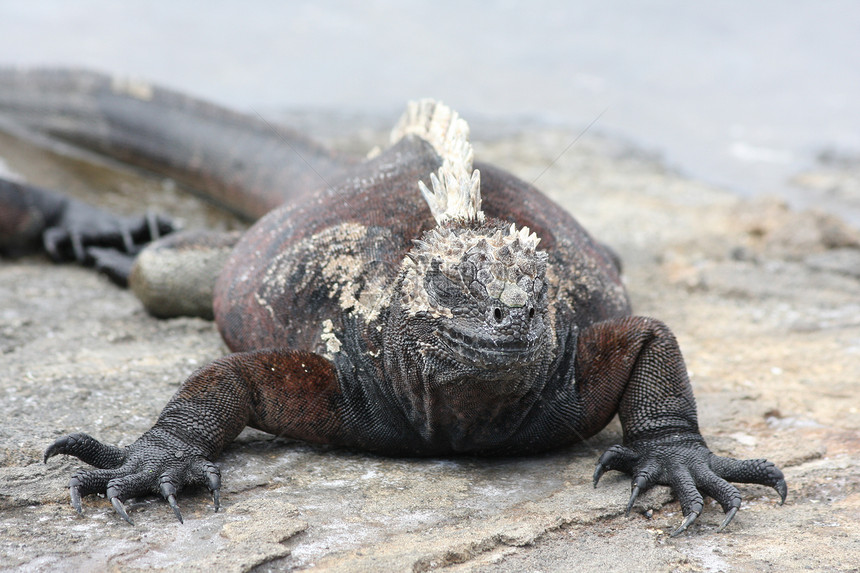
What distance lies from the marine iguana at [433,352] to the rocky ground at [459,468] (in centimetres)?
13

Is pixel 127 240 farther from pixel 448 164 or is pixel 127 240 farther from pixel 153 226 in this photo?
pixel 448 164

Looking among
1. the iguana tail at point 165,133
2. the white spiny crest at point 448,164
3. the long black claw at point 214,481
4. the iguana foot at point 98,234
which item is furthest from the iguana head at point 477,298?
the iguana foot at point 98,234

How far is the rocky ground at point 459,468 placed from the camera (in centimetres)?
319

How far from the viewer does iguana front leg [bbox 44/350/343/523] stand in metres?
3.61

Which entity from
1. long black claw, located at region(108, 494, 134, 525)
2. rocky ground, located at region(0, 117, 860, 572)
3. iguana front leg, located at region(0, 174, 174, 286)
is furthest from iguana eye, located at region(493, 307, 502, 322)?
iguana front leg, located at region(0, 174, 174, 286)

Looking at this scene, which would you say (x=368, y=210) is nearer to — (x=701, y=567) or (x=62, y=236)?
(x=701, y=567)

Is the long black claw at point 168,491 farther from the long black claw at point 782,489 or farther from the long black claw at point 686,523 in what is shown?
the long black claw at point 782,489

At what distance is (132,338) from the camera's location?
18.5 ft

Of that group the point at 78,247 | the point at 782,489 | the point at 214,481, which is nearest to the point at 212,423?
the point at 214,481

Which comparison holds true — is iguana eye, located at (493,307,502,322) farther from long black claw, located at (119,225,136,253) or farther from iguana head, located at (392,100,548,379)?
long black claw, located at (119,225,136,253)

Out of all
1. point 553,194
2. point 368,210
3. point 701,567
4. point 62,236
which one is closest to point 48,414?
point 368,210

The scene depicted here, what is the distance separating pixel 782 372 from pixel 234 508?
3444 mm

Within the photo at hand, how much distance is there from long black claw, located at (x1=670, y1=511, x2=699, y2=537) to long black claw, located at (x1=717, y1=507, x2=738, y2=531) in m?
0.10

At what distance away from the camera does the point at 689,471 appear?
385cm
